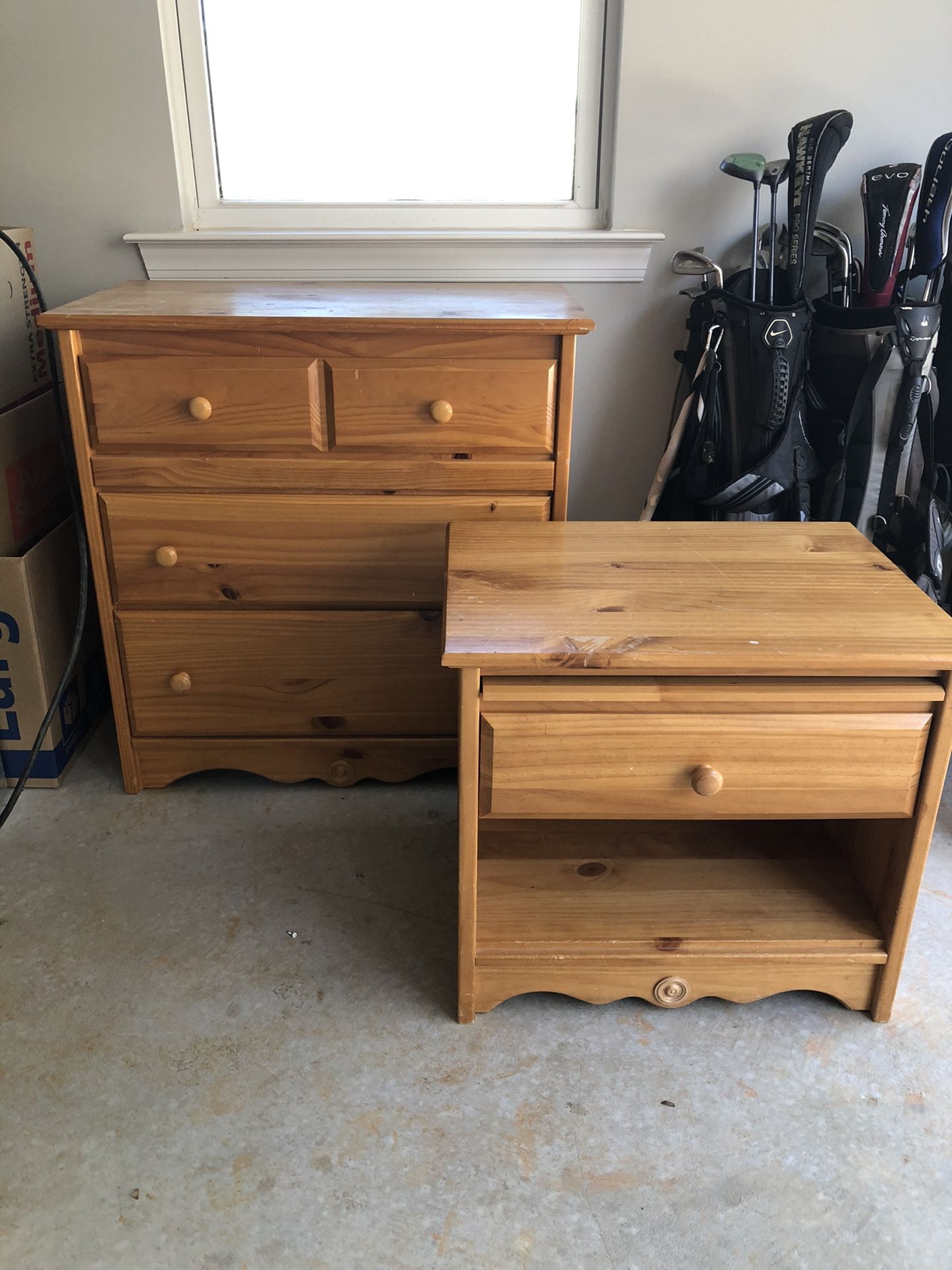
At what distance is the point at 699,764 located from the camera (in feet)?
4.14

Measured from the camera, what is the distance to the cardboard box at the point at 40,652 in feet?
5.95

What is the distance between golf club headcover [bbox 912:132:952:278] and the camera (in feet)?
5.84

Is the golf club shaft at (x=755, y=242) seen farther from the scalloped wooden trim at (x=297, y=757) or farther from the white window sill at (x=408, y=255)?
the scalloped wooden trim at (x=297, y=757)

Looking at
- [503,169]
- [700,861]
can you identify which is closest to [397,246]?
[503,169]

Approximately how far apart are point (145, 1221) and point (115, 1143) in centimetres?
12

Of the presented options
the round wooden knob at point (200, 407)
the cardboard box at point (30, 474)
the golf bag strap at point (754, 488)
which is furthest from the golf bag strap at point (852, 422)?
the cardboard box at point (30, 474)

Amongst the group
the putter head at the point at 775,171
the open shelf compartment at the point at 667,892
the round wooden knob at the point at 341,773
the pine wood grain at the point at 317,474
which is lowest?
the round wooden knob at the point at 341,773

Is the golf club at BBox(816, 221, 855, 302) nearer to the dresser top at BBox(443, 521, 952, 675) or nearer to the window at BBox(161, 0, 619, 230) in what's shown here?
the window at BBox(161, 0, 619, 230)

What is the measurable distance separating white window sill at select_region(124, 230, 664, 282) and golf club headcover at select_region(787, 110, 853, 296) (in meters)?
0.27

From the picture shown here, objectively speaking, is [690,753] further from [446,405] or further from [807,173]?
[807,173]

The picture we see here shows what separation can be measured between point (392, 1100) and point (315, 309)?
1165 mm

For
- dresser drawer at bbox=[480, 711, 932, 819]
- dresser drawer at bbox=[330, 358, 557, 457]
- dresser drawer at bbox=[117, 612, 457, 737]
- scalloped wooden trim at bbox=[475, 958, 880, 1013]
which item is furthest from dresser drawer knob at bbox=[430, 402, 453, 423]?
scalloped wooden trim at bbox=[475, 958, 880, 1013]

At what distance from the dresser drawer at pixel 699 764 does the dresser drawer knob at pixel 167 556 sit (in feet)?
2.39

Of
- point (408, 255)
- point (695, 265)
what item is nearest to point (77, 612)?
point (408, 255)
